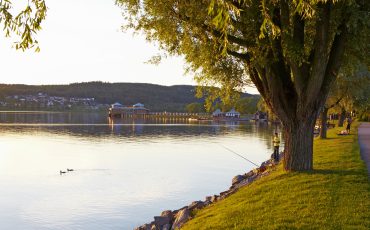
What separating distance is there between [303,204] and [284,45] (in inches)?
235

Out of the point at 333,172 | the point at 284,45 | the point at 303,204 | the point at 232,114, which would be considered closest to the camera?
the point at 303,204

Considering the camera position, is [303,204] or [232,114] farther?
[232,114]

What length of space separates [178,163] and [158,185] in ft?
40.5

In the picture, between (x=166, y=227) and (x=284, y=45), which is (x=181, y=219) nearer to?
(x=166, y=227)

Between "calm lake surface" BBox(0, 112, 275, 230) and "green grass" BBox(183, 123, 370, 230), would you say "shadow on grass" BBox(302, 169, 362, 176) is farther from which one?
"calm lake surface" BBox(0, 112, 275, 230)

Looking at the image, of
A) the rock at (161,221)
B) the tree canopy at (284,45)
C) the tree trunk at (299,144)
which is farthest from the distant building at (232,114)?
the rock at (161,221)

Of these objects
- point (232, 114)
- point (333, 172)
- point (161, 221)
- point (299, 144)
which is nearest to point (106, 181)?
point (161, 221)

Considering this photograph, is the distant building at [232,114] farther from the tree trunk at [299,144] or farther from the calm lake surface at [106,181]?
the tree trunk at [299,144]

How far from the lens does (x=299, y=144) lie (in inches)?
710

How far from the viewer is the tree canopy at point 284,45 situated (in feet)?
52.7

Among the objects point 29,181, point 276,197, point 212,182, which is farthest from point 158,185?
point 276,197

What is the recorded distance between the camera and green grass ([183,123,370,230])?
11852 mm

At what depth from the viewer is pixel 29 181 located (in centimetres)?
3469

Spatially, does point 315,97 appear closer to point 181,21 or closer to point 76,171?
point 181,21
